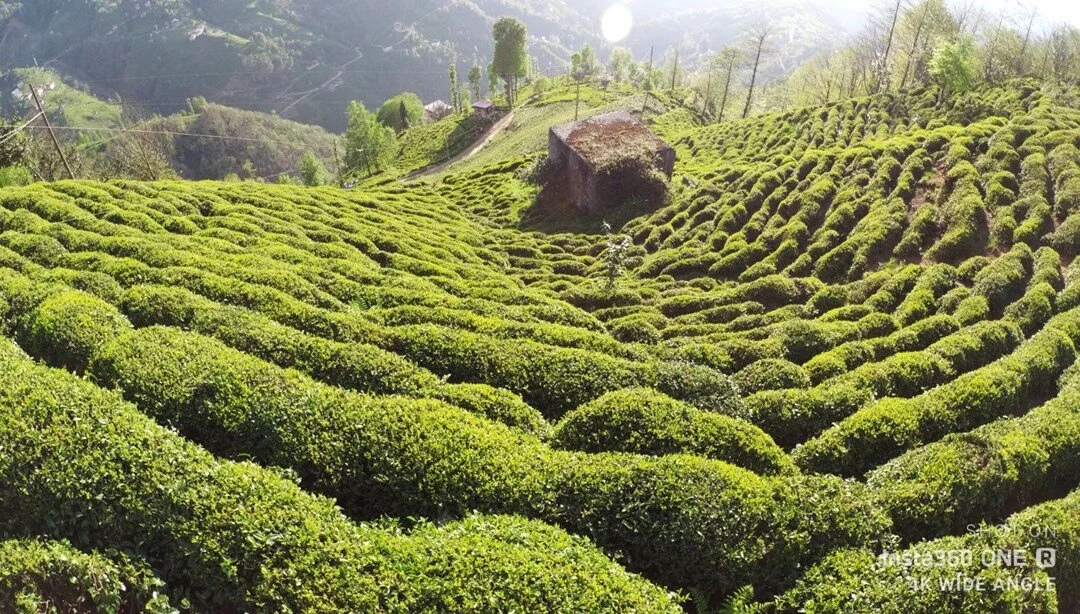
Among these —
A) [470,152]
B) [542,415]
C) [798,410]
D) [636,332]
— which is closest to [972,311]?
[798,410]

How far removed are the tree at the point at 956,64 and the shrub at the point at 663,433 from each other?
45.6m

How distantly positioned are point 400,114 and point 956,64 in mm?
89170

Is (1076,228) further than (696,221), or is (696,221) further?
(696,221)

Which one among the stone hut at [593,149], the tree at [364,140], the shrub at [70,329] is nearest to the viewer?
the shrub at [70,329]

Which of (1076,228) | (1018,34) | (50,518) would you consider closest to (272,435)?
(50,518)

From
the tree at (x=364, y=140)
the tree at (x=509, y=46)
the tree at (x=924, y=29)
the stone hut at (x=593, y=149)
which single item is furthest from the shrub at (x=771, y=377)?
the tree at (x=509, y=46)

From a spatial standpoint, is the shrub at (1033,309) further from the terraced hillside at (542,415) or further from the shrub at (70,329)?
the shrub at (70,329)

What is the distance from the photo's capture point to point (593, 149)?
3794cm

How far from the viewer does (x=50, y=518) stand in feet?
27.5

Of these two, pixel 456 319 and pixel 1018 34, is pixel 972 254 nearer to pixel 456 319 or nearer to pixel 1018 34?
pixel 456 319

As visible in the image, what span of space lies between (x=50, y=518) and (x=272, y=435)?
3.28 metres

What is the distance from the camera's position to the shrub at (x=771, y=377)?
14.9 meters

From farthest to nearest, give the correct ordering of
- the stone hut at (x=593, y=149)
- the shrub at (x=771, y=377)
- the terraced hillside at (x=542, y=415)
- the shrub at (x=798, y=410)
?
the stone hut at (x=593, y=149) < the shrub at (x=771, y=377) < the shrub at (x=798, y=410) < the terraced hillside at (x=542, y=415)

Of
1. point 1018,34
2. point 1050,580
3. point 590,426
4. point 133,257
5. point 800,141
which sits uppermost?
point 1018,34
